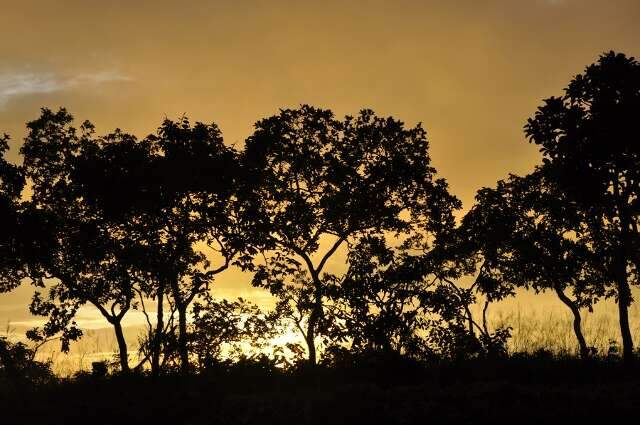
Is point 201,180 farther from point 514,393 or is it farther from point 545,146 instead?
point 514,393

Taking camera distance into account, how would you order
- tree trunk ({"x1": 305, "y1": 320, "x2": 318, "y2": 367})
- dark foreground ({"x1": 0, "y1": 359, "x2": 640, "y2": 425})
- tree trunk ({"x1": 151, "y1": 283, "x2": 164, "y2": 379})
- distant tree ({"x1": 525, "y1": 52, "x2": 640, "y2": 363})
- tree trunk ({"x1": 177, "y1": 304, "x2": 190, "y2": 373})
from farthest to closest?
1. tree trunk ({"x1": 305, "y1": 320, "x2": 318, "y2": 367})
2. tree trunk ({"x1": 177, "y1": 304, "x2": 190, "y2": 373})
3. tree trunk ({"x1": 151, "y1": 283, "x2": 164, "y2": 379})
4. distant tree ({"x1": 525, "y1": 52, "x2": 640, "y2": 363})
5. dark foreground ({"x1": 0, "y1": 359, "x2": 640, "y2": 425})

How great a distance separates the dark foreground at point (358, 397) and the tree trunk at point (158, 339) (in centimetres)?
387

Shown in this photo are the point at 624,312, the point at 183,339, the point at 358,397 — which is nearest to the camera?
the point at 358,397

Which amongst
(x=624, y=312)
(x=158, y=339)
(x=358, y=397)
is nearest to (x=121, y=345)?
(x=158, y=339)

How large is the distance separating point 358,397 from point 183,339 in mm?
16366

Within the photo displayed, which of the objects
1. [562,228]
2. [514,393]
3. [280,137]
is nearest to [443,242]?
[562,228]

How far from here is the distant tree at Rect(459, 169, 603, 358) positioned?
31656 millimetres

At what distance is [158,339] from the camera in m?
28.8

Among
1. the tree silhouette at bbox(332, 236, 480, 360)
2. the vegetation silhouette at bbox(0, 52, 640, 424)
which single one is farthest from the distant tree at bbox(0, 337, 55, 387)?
the tree silhouette at bbox(332, 236, 480, 360)

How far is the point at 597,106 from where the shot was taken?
74.5ft

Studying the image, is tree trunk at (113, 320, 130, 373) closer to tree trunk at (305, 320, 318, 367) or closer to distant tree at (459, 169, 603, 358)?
tree trunk at (305, 320, 318, 367)

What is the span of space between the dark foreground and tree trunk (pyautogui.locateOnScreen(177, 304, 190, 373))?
17.4ft

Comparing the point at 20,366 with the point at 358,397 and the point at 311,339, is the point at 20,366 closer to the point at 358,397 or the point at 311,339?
the point at 311,339

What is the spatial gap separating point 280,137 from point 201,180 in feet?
15.2
